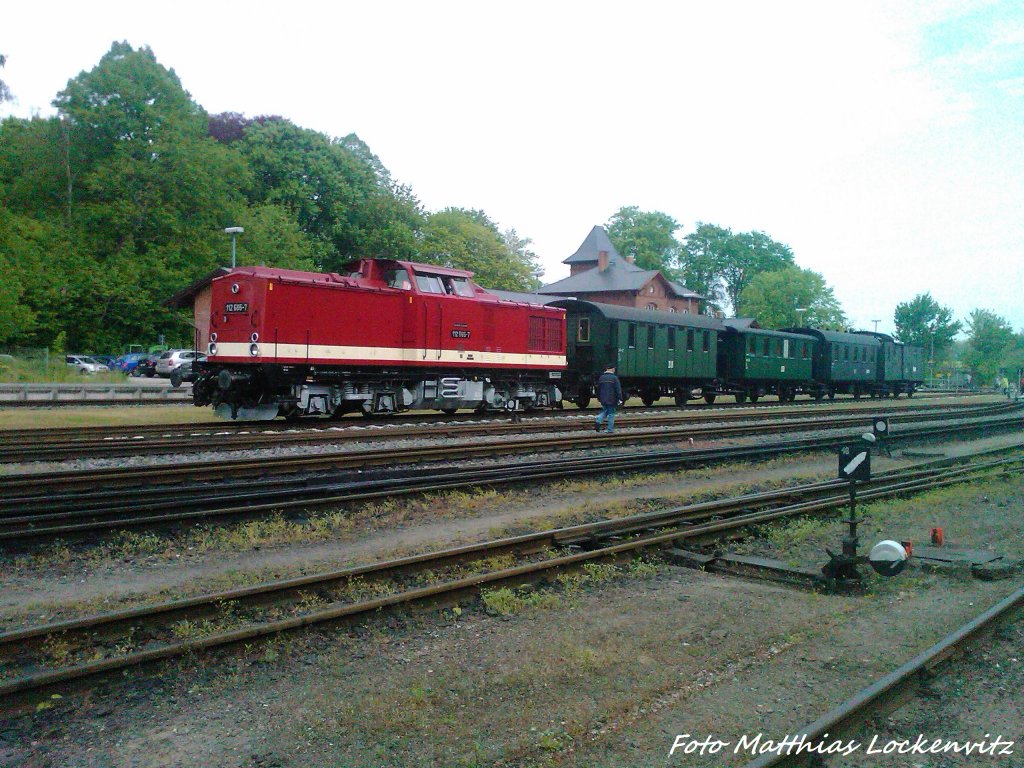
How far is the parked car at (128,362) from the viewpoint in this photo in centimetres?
4316

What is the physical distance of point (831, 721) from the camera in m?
4.16

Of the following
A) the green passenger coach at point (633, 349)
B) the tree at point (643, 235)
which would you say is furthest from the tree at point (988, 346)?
the green passenger coach at point (633, 349)

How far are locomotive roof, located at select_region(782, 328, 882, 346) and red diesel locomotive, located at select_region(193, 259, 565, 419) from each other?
2106 centimetres

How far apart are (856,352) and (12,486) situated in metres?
40.5

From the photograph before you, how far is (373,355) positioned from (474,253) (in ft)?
181

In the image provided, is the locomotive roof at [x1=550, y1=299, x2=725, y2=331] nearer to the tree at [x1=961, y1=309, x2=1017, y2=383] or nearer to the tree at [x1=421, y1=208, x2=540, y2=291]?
the tree at [x1=421, y1=208, x2=540, y2=291]

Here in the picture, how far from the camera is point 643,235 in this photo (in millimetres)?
106250

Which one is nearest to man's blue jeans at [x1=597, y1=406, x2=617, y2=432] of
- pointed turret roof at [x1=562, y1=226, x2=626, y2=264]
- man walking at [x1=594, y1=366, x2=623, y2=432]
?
man walking at [x1=594, y1=366, x2=623, y2=432]

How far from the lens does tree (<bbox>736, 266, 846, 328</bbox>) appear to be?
97.7m

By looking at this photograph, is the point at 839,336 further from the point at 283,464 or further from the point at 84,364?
the point at 84,364

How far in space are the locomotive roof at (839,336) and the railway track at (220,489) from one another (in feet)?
89.8

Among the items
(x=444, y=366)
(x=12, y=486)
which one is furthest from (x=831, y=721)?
(x=444, y=366)

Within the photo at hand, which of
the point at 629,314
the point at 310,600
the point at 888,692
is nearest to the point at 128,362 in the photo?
the point at 629,314

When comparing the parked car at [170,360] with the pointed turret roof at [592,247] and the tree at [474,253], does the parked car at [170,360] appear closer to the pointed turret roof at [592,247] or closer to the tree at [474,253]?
the tree at [474,253]
